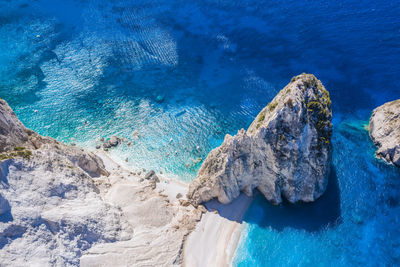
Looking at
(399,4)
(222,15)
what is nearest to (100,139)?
(222,15)

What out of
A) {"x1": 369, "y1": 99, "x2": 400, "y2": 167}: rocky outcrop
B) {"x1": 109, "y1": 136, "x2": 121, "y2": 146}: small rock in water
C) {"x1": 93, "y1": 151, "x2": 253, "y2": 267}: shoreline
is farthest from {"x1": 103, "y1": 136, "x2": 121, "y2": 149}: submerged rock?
{"x1": 369, "y1": 99, "x2": 400, "y2": 167}: rocky outcrop

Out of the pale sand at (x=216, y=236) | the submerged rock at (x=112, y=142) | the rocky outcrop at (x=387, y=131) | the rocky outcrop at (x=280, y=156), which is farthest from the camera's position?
the submerged rock at (x=112, y=142)

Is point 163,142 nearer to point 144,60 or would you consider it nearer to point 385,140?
point 144,60

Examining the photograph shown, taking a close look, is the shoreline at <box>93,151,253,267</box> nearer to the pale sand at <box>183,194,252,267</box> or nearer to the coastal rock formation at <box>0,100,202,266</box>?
the pale sand at <box>183,194,252,267</box>

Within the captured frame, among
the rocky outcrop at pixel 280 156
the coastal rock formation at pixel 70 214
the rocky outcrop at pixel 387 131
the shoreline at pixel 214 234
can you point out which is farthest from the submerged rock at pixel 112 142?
the rocky outcrop at pixel 387 131

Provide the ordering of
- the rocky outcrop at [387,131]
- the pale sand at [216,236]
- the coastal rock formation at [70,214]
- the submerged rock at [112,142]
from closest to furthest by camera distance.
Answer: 1. the coastal rock formation at [70,214]
2. the pale sand at [216,236]
3. the rocky outcrop at [387,131]
4. the submerged rock at [112,142]

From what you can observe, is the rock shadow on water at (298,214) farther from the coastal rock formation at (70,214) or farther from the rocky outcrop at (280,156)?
the coastal rock formation at (70,214)
